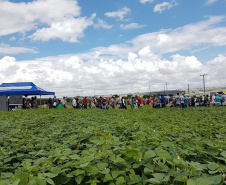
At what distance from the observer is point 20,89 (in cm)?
2564

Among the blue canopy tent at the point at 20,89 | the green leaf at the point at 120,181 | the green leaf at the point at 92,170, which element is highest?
the blue canopy tent at the point at 20,89

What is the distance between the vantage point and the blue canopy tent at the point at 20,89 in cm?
2512

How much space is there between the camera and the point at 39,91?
83.9 ft

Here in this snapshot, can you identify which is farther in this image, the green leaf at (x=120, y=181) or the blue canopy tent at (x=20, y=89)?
the blue canopy tent at (x=20, y=89)

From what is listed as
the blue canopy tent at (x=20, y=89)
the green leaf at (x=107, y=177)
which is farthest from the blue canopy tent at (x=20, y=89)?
the green leaf at (x=107, y=177)

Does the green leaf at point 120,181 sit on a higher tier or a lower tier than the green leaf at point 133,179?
higher

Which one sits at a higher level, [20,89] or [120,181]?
[20,89]

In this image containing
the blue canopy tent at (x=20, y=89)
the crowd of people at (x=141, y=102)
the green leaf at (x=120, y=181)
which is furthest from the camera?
the blue canopy tent at (x=20, y=89)

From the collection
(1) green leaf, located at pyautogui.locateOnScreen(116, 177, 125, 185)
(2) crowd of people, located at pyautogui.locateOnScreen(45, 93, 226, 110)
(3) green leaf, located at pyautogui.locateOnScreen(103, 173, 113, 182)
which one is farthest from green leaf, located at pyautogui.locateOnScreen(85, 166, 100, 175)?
(2) crowd of people, located at pyautogui.locateOnScreen(45, 93, 226, 110)

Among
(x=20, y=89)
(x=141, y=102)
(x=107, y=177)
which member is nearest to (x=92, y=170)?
(x=107, y=177)

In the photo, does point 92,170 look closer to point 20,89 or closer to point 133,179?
point 133,179

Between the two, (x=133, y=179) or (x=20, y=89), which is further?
(x=20, y=89)

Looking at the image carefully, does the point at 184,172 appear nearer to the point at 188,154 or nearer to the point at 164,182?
the point at 164,182

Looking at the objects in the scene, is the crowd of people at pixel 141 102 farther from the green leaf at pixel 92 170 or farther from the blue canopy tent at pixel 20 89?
the green leaf at pixel 92 170
